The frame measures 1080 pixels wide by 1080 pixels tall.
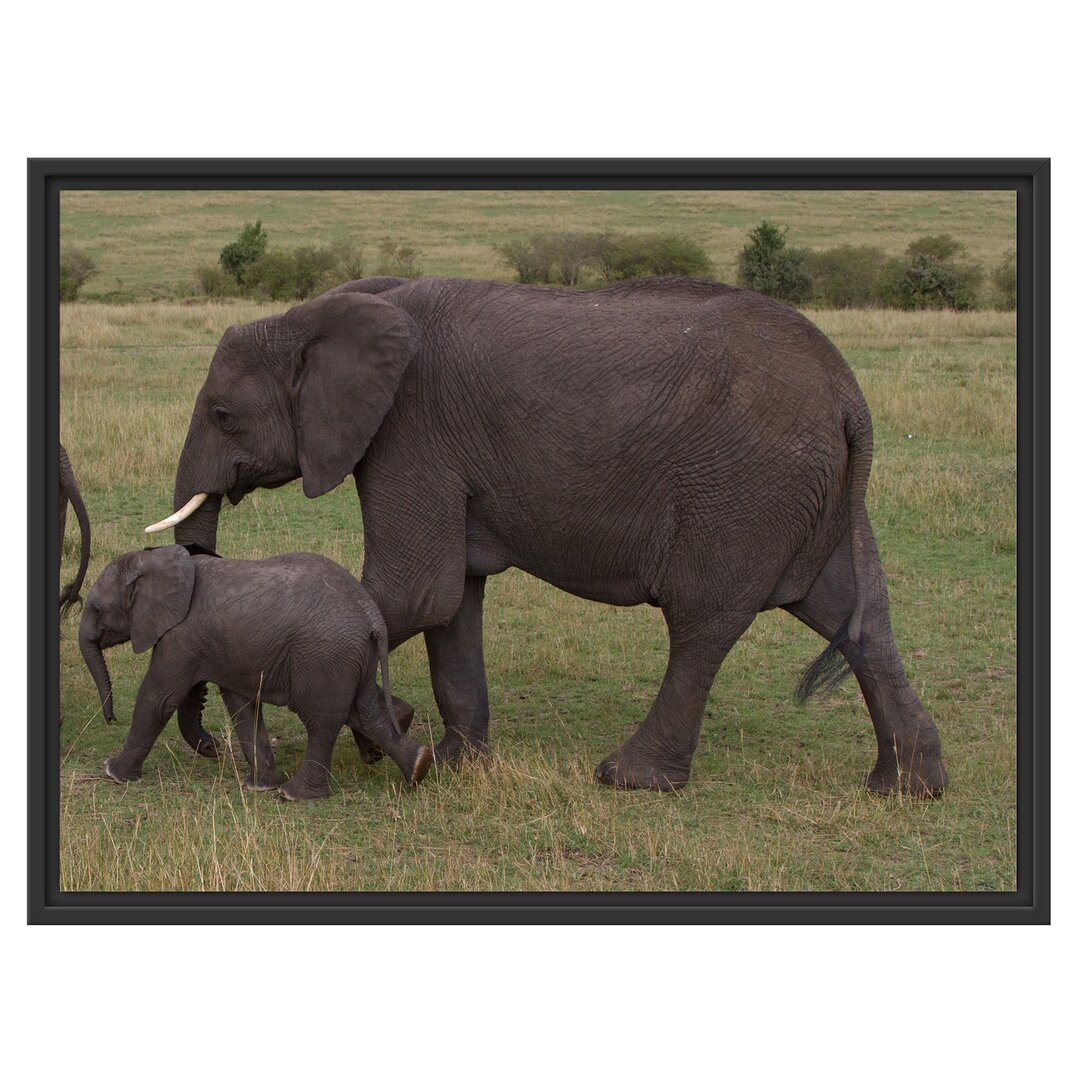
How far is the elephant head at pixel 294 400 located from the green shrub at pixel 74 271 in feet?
48.8

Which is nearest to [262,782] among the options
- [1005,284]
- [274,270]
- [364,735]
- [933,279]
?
[364,735]

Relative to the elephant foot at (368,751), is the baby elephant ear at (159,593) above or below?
above

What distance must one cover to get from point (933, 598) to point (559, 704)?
345 cm

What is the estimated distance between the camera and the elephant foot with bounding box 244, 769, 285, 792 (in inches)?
354

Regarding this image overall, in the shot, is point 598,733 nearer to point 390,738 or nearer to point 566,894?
point 390,738

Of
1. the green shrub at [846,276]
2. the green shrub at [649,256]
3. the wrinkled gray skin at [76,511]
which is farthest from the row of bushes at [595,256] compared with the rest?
the wrinkled gray skin at [76,511]

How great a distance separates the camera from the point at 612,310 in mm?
8953

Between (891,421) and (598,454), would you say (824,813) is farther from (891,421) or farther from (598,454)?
(891,421)

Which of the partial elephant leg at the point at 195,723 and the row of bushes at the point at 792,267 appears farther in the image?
the row of bushes at the point at 792,267

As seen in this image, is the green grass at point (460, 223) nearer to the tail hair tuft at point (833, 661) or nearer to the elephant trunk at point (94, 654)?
the tail hair tuft at point (833, 661)

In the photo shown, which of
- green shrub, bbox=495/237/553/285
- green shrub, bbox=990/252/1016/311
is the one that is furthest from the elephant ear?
green shrub, bbox=495/237/553/285

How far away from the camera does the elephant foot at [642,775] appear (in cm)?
918

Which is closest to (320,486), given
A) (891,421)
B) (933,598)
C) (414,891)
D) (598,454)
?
(598,454)

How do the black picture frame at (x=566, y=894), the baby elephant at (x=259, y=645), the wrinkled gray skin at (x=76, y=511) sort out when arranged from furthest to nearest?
the wrinkled gray skin at (x=76, y=511), the baby elephant at (x=259, y=645), the black picture frame at (x=566, y=894)
